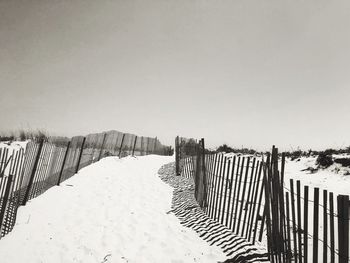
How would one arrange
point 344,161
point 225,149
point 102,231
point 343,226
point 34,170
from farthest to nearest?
point 225,149, point 344,161, point 34,170, point 102,231, point 343,226

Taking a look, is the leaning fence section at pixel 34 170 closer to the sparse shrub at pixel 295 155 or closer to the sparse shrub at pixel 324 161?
the sparse shrub at pixel 324 161

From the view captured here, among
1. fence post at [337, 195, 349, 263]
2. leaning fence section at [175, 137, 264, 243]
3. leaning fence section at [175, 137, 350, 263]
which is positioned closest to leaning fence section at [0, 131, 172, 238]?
leaning fence section at [175, 137, 264, 243]

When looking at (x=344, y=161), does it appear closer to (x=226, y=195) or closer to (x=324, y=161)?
(x=324, y=161)

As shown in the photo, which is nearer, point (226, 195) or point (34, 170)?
point (226, 195)

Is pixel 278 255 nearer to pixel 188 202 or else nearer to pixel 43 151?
pixel 188 202

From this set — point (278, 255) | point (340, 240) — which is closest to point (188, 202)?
point (278, 255)

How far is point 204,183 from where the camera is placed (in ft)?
24.9

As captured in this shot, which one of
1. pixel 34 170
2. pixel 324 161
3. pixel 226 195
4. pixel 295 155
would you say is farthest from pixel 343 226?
pixel 295 155

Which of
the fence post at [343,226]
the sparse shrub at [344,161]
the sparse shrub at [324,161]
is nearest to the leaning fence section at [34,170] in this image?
the fence post at [343,226]

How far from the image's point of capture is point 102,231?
19.7ft

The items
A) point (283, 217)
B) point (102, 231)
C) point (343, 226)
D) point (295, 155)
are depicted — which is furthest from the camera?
point (295, 155)

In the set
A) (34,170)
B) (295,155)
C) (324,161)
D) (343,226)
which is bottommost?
(34,170)

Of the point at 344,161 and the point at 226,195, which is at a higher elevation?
the point at 344,161

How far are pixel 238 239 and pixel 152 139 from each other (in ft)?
101
